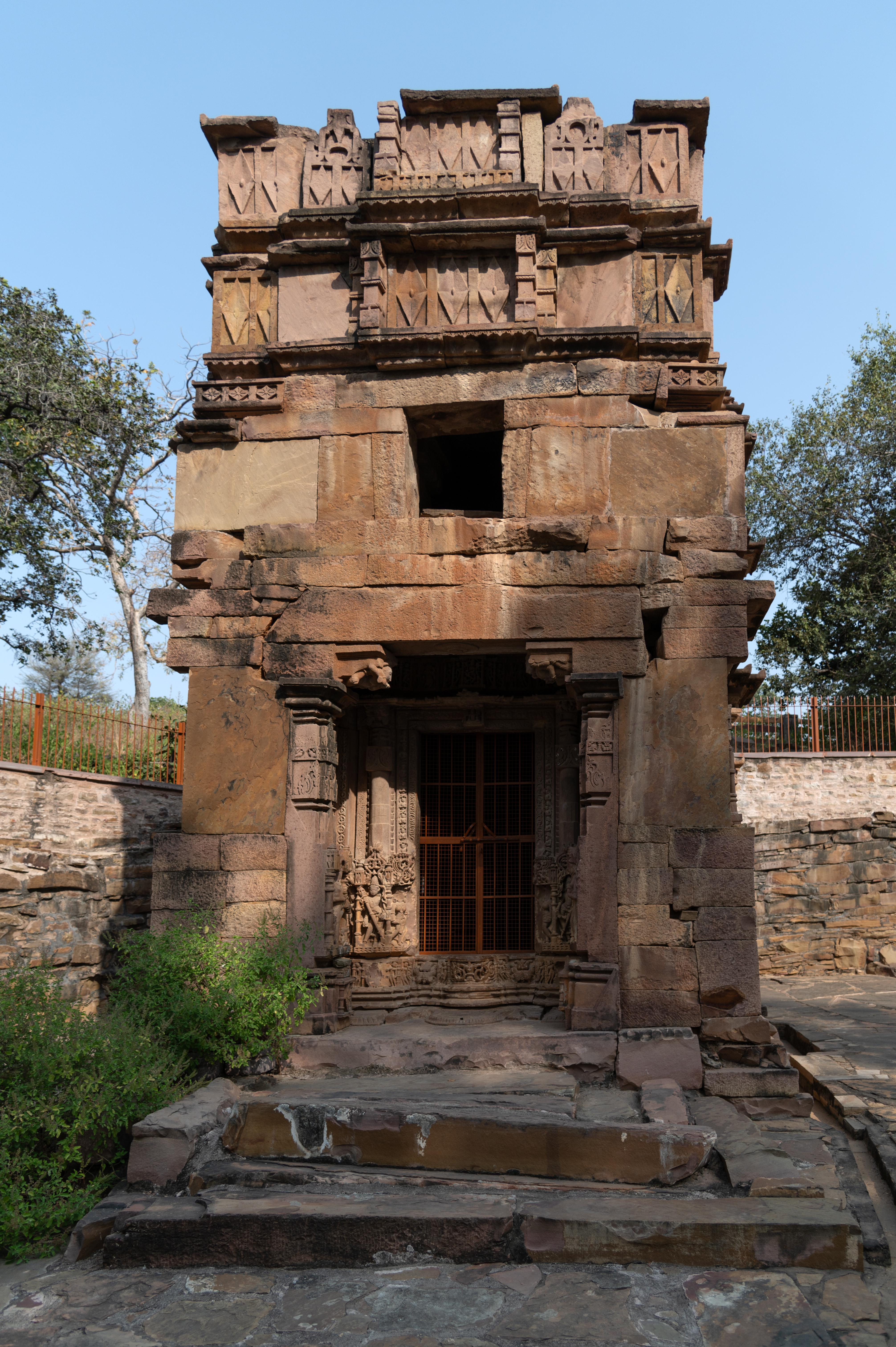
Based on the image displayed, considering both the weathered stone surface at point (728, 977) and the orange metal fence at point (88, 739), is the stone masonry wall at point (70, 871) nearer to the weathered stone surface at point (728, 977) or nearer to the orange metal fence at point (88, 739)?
the orange metal fence at point (88, 739)

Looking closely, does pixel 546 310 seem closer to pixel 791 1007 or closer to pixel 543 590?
pixel 543 590

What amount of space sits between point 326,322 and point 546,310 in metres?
1.69

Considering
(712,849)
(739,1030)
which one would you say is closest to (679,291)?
(712,849)

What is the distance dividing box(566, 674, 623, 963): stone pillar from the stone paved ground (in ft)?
8.26

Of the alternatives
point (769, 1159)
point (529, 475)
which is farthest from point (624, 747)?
point (769, 1159)

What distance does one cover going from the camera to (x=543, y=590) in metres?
7.43

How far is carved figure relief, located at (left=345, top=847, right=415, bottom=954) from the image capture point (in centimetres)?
857

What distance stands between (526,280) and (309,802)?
13.7 feet

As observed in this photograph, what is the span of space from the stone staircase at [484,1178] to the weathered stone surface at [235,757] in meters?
1.81

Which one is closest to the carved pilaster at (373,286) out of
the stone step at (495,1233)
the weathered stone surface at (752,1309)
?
the stone step at (495,1233)

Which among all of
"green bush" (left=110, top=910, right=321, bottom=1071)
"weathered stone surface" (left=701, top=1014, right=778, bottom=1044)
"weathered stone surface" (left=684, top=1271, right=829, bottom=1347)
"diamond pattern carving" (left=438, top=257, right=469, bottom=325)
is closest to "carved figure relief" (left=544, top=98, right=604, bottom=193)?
"diamond pattern carving" (left=438, top=257, right=469, bottom=325)

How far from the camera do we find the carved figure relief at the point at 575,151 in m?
8.09

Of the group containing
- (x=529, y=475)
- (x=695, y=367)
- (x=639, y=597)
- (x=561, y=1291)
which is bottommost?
(x=561, y=1291)

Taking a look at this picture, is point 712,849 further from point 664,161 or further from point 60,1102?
point 664,161
